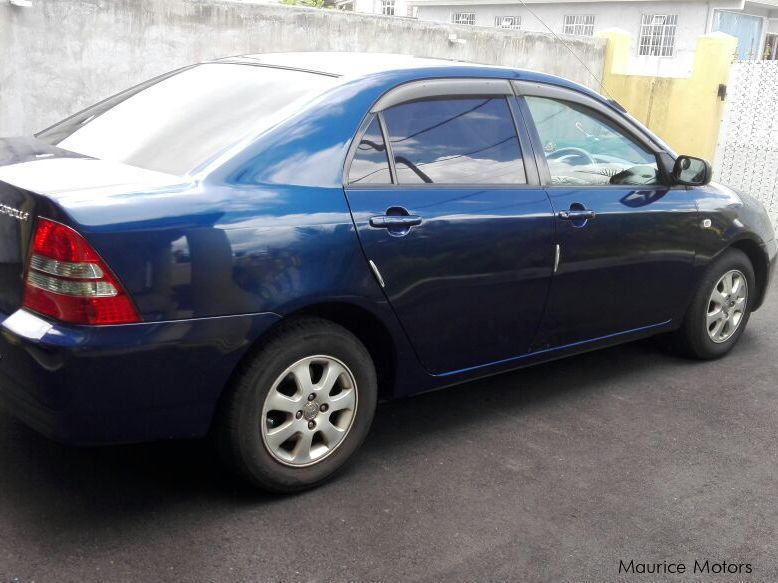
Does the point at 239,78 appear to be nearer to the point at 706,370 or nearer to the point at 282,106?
the point at 282,106

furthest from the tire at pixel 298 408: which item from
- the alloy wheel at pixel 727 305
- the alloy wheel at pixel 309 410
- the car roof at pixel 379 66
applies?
the alloy wheel at pixel 727 305

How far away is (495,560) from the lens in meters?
3.22

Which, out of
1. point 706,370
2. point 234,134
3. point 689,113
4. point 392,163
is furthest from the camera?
point 689,113

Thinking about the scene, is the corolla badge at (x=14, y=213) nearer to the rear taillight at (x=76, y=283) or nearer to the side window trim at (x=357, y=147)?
the rear taillight at (x=76, y=283)

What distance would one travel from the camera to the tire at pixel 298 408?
10.9ft

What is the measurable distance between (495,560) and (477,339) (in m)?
1.14

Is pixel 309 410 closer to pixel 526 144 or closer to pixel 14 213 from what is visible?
pixel 14 213

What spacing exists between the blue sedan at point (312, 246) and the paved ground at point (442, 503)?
28 centimetres

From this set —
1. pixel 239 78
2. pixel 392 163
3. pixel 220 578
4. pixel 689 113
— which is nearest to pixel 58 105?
pixel 239 78

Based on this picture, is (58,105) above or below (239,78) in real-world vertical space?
below

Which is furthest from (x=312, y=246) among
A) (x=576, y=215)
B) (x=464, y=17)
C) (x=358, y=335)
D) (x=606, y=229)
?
(x=464, y=17)

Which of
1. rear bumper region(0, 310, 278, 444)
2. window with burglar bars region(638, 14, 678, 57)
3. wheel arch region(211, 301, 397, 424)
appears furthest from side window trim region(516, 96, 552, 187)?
window with burglar bars region(638, 14, 678, 57)

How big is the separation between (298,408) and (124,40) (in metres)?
6.48

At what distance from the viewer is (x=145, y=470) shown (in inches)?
147
